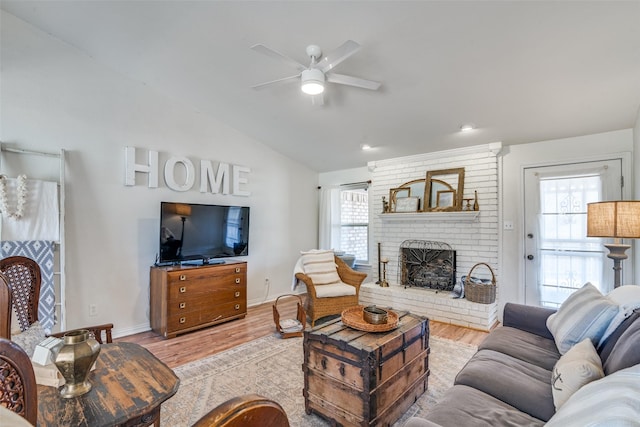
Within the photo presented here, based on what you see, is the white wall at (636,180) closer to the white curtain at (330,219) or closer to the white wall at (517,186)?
the white wall at (517,186)

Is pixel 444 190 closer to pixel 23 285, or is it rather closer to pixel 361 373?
pixel 361 373

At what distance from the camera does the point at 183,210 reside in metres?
3.66

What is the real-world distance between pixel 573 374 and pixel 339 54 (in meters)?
2.19

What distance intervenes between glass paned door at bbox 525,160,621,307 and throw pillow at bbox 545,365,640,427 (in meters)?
3.21

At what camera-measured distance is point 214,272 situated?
375 cm

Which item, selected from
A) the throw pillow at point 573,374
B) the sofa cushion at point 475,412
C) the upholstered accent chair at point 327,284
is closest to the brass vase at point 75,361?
the sofa cushion at point 475,412

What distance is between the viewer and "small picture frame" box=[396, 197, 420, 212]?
4457 millimetres

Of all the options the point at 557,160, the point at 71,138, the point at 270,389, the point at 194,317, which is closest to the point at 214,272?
the point at 194,317

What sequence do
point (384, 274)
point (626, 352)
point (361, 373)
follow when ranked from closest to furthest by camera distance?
point (626, 352) < point (361, 373) < point (384, 274)

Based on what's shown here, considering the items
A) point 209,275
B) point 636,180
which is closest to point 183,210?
point 209,275

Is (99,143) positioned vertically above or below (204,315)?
above

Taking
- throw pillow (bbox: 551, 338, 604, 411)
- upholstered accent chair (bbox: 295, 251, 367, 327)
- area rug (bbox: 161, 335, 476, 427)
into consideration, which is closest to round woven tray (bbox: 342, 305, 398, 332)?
area rug (bbox: 161, 335, 476, 427)

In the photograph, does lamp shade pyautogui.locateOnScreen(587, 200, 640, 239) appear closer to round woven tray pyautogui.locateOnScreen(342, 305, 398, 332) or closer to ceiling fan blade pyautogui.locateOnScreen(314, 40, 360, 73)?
round woven tray pyautogui.locateOnScreen(342, 305, 398, 332)

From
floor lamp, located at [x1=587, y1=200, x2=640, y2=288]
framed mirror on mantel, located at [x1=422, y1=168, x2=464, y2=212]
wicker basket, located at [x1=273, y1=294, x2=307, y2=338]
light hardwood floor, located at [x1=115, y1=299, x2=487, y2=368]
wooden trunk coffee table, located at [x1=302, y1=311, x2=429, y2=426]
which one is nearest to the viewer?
wooden trunk coffee table, located at [x1=302, y1=311, x2=429, y2=426]
